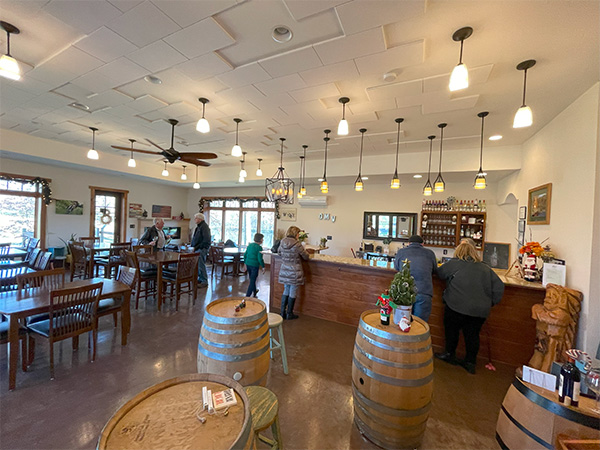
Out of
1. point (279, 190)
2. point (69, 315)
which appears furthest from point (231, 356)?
point (279, 190)

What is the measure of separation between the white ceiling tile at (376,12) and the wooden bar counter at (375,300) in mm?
2784

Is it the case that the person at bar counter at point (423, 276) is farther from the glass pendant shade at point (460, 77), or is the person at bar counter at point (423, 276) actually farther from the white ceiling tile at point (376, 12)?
the white ceiling tile at point (376, 12)

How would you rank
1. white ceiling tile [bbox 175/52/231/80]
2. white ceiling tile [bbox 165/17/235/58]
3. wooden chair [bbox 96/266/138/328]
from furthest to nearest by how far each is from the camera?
wooden chair [bbox 96/266/138/328], white ceiling tile [bbox 175/52/231/80], white ceiling tile [bbox 165/17/235/58]

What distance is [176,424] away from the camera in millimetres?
972

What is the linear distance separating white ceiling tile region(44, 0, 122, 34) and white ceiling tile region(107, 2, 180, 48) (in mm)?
64

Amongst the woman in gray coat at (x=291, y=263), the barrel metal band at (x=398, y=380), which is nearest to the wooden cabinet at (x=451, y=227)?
the woman in gray coat at (x=291, y=263)

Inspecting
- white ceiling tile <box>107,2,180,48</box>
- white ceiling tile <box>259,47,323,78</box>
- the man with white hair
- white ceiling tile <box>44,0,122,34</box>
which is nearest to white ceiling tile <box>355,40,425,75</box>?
white ceiling tile <box>259,47,323,78</box>

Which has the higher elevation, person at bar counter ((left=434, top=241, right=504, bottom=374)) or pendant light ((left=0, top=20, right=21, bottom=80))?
pendant light ((left=0, top=20, right=21, bottom=80))

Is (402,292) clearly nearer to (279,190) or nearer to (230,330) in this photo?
(230,330)

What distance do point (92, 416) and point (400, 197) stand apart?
6754mm

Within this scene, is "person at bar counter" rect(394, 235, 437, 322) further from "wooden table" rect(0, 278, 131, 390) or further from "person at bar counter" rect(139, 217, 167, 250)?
"person at bar counter" rect(139, 217, 167, 250)

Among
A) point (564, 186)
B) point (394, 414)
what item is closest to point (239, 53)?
point (394, 414)

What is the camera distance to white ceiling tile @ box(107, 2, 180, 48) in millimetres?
1954

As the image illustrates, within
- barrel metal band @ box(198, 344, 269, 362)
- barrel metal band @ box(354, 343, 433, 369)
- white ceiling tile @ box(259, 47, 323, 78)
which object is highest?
white ceiling tile @ box(259, 47, 323, 78)
